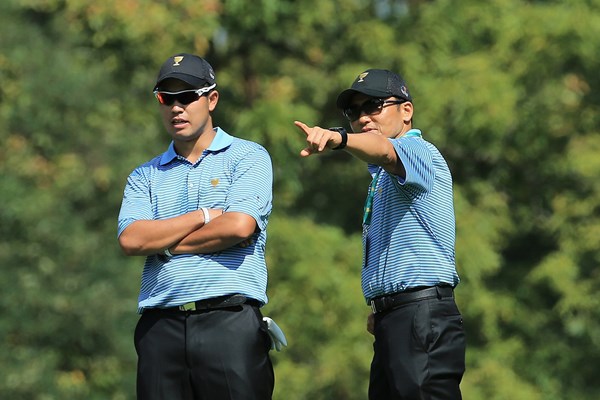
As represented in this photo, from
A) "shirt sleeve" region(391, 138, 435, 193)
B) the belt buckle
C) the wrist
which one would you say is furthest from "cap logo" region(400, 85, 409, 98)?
the belt buckle

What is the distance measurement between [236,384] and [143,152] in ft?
48.5

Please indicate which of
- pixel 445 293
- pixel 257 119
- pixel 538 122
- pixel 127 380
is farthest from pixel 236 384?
pixel 127 380

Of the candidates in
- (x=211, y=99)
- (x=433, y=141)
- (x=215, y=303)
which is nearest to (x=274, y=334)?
A: (x=215, y=303)

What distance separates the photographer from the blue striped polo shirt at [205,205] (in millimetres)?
5441

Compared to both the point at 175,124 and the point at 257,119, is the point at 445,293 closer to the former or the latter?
the point at 175,124

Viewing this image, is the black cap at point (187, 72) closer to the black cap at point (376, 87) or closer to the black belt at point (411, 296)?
the black cap at point (376, 87)

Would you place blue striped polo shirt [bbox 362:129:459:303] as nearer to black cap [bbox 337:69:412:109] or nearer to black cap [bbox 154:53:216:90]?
black cap [bbox 337:69:412:109]

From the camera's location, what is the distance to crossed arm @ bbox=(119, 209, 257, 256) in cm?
539

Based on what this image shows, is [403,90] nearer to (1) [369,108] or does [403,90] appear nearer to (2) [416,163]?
(1) [369,108]

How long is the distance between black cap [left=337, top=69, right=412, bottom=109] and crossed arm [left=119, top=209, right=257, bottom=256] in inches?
29.0

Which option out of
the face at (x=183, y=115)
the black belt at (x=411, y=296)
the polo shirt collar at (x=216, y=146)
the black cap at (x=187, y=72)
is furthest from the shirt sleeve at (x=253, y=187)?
the black belt at (x=411, y=296)

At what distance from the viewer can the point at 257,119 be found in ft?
49.6

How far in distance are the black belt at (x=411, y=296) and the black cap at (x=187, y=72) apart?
4.03 ft

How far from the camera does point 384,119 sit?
5.73m
